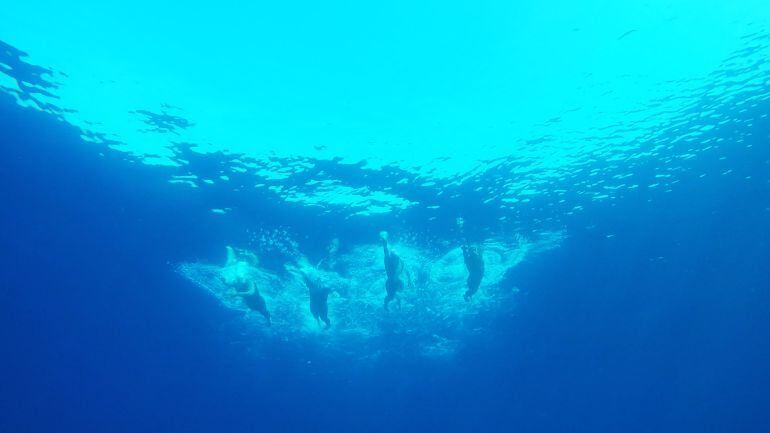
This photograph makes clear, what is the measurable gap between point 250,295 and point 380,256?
5.33 metres

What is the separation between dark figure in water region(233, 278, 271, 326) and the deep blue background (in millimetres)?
1672

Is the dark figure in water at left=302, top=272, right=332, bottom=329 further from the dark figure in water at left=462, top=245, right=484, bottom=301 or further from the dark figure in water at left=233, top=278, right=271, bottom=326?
the dark figure in water at left=462, top=245, right=484, bottom=301

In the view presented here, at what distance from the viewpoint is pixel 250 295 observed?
1795 centimetres

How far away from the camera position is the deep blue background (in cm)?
1463

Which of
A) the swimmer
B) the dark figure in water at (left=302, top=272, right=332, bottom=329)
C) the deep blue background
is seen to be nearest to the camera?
the deep blue background

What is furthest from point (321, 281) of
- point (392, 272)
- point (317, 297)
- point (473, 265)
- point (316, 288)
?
point (473, 265)

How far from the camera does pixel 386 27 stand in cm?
992

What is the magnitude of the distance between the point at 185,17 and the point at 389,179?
7.00 meters

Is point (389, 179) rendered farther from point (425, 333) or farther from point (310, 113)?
point (425, 333)

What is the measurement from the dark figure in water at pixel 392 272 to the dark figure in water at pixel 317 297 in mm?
2583

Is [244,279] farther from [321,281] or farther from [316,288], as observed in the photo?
[321,281]

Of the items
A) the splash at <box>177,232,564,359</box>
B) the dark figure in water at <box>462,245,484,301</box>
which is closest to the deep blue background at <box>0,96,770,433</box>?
the splash at <box>177,232,564,359</box>

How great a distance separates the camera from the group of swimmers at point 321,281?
698 inches

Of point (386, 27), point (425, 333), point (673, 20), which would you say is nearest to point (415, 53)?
point (386, 27)
